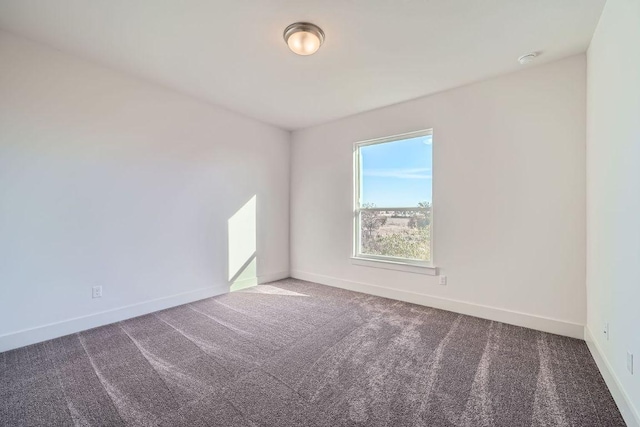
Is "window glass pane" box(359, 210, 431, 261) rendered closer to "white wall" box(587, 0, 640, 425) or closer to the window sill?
the window sill

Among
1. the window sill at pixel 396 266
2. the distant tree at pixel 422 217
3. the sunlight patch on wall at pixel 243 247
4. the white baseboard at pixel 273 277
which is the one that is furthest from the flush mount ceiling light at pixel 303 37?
the white baseboard at pixel 273 277

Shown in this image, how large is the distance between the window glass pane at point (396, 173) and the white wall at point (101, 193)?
1.96 meters

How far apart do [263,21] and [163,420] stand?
2.77 m

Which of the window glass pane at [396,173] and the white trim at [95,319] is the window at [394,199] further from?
the white trim at [95,319]

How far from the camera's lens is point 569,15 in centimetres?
202

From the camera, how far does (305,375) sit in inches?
78.4

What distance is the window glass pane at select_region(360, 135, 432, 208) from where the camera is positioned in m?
3.55

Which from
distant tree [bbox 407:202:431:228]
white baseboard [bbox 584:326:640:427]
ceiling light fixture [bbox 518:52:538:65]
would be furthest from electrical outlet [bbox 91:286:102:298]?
ceiling light fixture [bbox 518:52:538:65]

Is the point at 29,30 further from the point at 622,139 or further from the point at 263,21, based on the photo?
the point at 622,139

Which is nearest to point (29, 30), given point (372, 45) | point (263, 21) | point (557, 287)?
point (263, 21)

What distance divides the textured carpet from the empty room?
0.06 feet

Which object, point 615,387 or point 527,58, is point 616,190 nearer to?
point 615,387

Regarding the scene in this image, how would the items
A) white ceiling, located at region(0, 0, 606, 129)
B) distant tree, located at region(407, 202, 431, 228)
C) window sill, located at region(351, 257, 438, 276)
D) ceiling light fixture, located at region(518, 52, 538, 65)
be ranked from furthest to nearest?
distant tree, located at region(407, 202, 431, 228) < window sill, located at region(351, 257, 438, 276) < ceiling light fixture, located at region(518, 52, 538, 65) < white ceiling, located at region(0, 0, 606, 129)

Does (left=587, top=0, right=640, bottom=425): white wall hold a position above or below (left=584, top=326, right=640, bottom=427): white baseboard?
above
